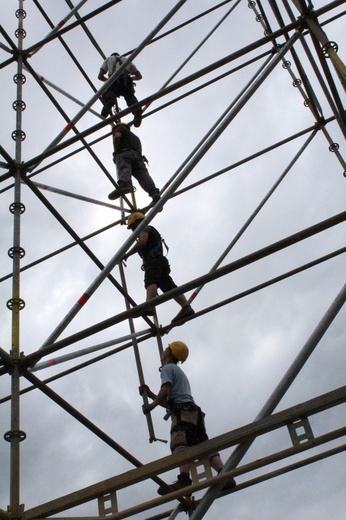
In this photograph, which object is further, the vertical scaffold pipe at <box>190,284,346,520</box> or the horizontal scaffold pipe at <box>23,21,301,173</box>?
the horizontal scaffold pipe at <box>23,21,301,173</box>

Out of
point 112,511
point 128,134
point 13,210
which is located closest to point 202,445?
point 112,511

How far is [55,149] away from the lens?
520 centimetres

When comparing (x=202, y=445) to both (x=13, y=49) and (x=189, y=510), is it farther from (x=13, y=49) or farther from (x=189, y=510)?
(x=13, y=49)

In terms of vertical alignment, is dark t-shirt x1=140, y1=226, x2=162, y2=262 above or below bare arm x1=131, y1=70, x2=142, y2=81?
below

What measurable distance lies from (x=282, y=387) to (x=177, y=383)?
1.81m

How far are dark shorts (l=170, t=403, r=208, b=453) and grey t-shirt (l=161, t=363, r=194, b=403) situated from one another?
71 mm

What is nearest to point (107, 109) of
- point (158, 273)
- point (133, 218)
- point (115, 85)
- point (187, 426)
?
point (115, 85)

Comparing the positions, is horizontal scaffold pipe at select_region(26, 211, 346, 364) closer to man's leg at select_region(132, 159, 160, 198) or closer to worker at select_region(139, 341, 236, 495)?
worker at select_region(139, 341, 236, 495)

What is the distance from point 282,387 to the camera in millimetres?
3938

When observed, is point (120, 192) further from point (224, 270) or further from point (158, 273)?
point (224, 270)

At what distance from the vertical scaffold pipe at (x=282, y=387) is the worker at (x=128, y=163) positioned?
3560mm

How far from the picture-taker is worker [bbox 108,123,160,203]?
7520mm

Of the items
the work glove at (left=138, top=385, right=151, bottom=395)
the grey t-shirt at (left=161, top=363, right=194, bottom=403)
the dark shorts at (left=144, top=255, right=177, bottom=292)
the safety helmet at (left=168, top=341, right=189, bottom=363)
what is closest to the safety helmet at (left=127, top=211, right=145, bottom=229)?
the dark shorts at (left=144, top=255, right=177, bottom=292)

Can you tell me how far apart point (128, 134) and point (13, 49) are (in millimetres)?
1790
